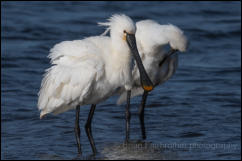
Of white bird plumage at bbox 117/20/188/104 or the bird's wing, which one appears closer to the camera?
the bird's wing

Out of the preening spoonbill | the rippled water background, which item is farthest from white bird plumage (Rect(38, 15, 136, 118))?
the preening spoonbill

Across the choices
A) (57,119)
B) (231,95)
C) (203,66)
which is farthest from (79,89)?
(203,66)

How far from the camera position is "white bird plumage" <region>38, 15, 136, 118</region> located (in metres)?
8.23

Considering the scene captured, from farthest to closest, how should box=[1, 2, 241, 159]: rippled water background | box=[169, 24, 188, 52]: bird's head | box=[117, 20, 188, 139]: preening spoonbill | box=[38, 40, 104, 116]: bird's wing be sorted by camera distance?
1. box=[169, 24, 188, 52]: bird's head
2. box=[117, 20, 188, 139]: preening spoonbill
3. box=[1, 2, 241, 159]: rippled water background
4. box=[38, 40, 104, 116]: bird's wing

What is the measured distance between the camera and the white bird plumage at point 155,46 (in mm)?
9719

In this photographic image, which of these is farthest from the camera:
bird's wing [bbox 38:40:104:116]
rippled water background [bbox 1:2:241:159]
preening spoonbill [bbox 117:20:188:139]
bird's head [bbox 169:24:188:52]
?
bird's head [bbox 169:24:188:52]

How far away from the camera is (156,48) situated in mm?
9852

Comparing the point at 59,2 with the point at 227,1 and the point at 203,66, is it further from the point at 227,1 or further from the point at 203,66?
the point at 203,66

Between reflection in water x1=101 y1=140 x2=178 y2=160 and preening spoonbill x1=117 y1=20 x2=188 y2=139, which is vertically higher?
preening spoonbill x1=117 y1=20 x2=188 y2=139

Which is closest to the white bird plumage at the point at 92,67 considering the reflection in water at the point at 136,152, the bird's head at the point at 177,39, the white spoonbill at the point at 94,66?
the white spoonbill at the point at 94,66

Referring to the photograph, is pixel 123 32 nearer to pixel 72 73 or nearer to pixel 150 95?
pixel 72 73

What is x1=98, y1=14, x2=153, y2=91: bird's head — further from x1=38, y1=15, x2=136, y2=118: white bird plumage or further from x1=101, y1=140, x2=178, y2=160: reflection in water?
x1=101, y1=140, x2=178, y2=160: reflection in water

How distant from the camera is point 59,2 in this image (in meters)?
21.2

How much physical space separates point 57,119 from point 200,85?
391 cm
